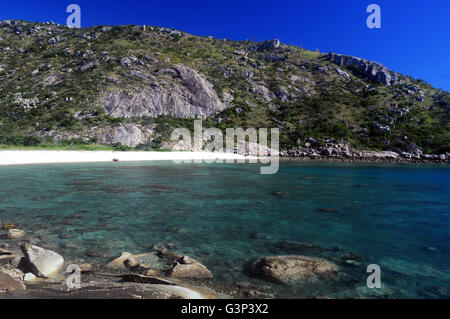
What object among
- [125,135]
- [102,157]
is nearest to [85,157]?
[102,157]

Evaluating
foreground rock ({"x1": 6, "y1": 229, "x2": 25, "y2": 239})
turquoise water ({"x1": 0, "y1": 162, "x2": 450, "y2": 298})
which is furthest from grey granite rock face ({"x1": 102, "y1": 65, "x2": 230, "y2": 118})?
foreground rock ({"x1": 6, "y1": 229, "x2": 25, "y2": 239})

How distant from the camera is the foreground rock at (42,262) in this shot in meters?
5.87

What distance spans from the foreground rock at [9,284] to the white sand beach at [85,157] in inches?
1616

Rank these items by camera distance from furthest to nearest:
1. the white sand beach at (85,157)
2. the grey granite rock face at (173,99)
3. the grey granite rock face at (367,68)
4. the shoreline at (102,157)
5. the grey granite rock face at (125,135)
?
1. the grey granite rock face at (367,68)
2. the grey granite rock face at (173,99)
3. the grey granite rock face at (125,135)
4. the shoreline at (102,157)
5. the white sand beach at (85,157)

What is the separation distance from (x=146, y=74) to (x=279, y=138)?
2424 inches

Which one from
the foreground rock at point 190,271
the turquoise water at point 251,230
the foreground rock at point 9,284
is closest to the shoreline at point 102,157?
the turquoise water at point 251,230

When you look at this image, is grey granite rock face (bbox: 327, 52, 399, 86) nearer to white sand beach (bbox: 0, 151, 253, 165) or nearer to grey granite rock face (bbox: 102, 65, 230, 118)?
grey granite rock face (bbox: 102, 65, 230, 118)

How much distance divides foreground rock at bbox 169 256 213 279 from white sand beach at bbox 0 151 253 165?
4265 cm

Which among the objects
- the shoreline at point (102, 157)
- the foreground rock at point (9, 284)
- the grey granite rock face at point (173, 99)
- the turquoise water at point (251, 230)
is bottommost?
the turquoise water at point (251, 230)

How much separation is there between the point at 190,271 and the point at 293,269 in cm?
275

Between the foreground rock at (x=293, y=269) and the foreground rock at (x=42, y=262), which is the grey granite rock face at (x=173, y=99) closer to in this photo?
the foreground rock at (x=42, y=262)

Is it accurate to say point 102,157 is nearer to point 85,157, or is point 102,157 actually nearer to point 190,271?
point 85,157

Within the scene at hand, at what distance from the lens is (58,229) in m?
9.43

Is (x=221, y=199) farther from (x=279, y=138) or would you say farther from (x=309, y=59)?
(x=309, y=59)
